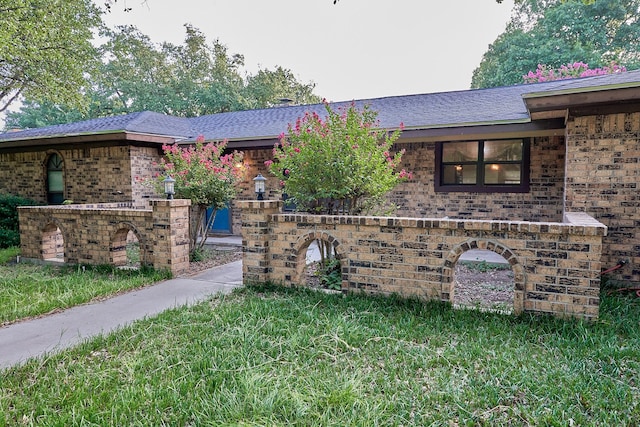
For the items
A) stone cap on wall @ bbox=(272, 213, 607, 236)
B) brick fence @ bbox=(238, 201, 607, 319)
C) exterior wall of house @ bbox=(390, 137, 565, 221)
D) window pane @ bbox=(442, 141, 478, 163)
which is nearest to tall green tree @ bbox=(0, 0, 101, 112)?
brick fence @ bbox=(238, 201, 607, 319)

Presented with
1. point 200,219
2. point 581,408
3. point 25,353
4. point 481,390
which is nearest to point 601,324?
point 581,408

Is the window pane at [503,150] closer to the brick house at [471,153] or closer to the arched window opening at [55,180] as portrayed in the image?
the brick house at [471,153]

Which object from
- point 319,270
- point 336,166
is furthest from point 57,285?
point 336,166

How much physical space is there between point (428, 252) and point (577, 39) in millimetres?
22295

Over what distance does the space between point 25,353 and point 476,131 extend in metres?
7.55

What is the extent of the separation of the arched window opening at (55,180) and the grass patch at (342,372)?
931cm

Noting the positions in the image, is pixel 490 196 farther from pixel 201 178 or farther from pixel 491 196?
pixel 201 178

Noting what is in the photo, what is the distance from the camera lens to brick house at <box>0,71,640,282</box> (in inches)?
199

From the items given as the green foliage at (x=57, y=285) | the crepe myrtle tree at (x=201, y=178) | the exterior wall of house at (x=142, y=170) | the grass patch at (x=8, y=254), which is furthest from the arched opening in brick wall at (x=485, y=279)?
the grass patch at (x=8, y=254)

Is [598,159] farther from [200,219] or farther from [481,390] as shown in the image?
[200,219]

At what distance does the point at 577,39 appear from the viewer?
20328 millimetres

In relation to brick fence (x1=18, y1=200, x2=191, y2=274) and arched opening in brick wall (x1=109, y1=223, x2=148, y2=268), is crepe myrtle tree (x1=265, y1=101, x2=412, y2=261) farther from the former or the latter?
arched opening in brick wall (x1=109, y1=223, x2=148, y2=268)

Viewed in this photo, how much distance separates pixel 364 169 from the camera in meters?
5.20

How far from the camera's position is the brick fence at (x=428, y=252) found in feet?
12.3
